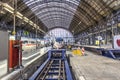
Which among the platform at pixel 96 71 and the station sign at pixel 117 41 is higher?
the station sign at pixel 117 41

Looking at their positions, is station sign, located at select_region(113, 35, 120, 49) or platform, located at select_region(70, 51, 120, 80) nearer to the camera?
platform, located at select_region(70, 51, 120, 80)

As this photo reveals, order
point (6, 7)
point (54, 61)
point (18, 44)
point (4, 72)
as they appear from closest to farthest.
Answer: point (4, 72) < point (18, 44) < point (54, 61) < point (6, 7)

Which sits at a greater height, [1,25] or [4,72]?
[1,25]

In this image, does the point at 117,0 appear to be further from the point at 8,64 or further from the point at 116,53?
the point at 8,64

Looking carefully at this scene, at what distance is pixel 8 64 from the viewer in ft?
41.5

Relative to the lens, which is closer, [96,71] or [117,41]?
[96,71]

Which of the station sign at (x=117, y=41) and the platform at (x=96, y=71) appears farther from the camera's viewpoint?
the station sign at (x=117, y=41)

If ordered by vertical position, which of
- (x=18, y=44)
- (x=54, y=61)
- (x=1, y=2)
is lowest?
(x=54, y=61)

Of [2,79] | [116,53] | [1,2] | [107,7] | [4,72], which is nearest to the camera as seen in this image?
[2,79]

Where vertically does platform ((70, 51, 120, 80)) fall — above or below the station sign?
below

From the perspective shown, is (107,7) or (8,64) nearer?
(8,64)

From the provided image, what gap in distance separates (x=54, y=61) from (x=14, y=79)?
71.8 feet

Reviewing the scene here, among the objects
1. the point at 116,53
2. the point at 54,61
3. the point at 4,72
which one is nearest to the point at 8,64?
the point at 4,72

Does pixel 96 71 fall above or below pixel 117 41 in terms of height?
below
